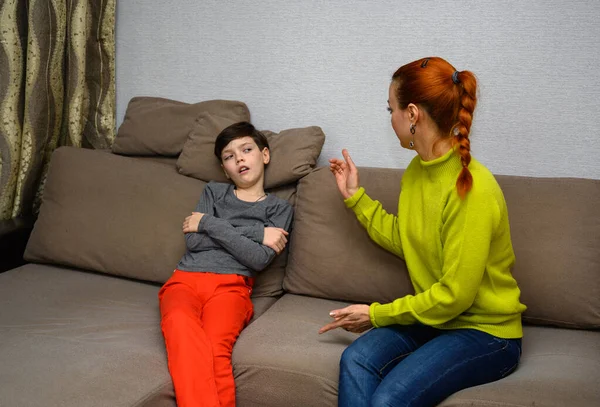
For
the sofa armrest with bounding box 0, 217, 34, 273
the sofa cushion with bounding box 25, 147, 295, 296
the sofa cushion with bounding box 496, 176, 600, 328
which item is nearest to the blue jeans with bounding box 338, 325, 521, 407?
the sofa cushion with bounding box 496, 176, 600, 328

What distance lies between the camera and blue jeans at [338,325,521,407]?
56.1 inches

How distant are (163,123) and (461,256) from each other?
142cm

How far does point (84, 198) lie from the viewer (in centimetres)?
233

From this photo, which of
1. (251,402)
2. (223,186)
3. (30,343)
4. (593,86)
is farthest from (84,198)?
(593,86)

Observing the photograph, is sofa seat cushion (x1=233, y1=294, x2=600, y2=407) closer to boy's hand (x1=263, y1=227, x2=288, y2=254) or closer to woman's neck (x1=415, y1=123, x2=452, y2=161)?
boy's hand (x1=263, y1=227, x2=288, y2=254)

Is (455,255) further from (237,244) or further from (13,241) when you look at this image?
(13,241)

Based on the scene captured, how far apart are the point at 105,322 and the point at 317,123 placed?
1104 millimetres

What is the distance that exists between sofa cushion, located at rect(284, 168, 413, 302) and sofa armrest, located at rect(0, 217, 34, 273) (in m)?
1.08

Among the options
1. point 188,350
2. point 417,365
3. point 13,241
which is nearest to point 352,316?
point 417,365

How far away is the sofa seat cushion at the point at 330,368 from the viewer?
1.40m

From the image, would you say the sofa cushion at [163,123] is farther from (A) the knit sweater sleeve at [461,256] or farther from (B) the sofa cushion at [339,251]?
(A) the knit sweater sleeve at [461,256]

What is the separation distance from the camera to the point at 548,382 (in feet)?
4.71

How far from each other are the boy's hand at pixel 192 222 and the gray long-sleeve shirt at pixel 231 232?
0.02 m

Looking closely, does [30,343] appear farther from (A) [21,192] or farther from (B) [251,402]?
(A) [21,192]
